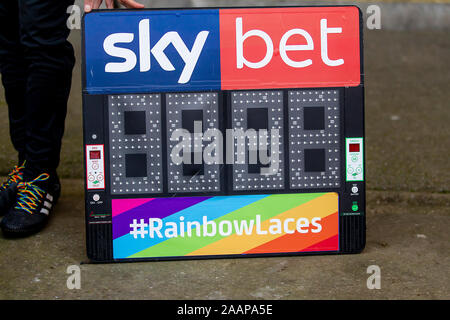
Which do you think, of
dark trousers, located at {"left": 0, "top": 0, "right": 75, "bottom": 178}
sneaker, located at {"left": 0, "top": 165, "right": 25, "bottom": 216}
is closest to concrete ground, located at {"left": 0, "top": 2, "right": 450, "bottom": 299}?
sneaker, located at {"left": 0, "top": 165, "right": 25, "bottom": 216}

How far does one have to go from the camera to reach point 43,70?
227 cm

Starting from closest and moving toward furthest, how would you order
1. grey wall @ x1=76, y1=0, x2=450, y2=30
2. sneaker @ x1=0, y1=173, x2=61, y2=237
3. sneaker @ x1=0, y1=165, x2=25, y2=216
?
sneaker @ x1=0, y1=173, x2=61, y2=237 → sneaker @ x1=0, y1=165, x2=25, y2=216 → grey wall @ x1=76, y1=0, x2=450, y2=30

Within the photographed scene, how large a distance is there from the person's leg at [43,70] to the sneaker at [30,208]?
4cm

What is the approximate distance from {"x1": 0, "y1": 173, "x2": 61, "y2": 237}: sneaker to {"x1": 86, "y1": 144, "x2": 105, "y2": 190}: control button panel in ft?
1.08

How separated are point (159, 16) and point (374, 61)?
14.1 ft

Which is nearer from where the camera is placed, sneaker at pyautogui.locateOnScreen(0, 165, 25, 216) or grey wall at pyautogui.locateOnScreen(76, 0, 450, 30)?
sneaker at pyautogui.locateOnScreen(0, 165, 25, 216)

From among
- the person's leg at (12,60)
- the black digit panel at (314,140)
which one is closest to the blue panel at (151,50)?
the black digit panel at (314,140)

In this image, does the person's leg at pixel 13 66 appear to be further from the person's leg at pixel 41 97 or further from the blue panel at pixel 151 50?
the blue panel at pixel 151 50

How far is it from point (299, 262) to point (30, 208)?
3.01 feet

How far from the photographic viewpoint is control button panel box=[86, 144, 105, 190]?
6.57 ft

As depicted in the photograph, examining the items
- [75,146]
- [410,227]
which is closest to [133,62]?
[410,227]

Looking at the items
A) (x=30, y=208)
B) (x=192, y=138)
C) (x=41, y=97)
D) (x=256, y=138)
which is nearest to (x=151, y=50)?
(x=192, y=138)
